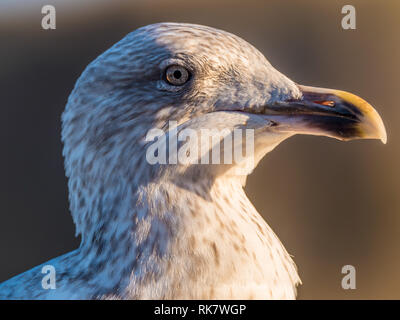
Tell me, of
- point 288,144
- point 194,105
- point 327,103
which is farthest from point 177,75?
point 288,144

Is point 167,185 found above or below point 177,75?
below

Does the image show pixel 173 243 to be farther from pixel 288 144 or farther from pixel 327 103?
pixel 288 144

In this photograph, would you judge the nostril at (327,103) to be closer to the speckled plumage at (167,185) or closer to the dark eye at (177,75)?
the speckled plumage at (167,185)

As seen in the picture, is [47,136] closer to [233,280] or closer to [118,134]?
[118,134]

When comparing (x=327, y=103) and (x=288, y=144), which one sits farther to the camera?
(x=288, y=144)

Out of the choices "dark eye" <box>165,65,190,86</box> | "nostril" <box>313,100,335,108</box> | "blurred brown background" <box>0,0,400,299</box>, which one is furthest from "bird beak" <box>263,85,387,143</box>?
"blurred brown background" <box>0,0,400,299</box>

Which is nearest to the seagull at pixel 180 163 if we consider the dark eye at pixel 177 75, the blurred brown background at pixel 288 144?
the dark eye at pixel 177 75

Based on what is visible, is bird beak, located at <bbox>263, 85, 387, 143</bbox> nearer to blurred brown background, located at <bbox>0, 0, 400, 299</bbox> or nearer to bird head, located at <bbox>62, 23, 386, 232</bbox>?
bird head, located at <bbox>62, 23, 386, 232</bbox>

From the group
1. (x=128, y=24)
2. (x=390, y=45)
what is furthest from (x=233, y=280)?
(x=128, y=24)
